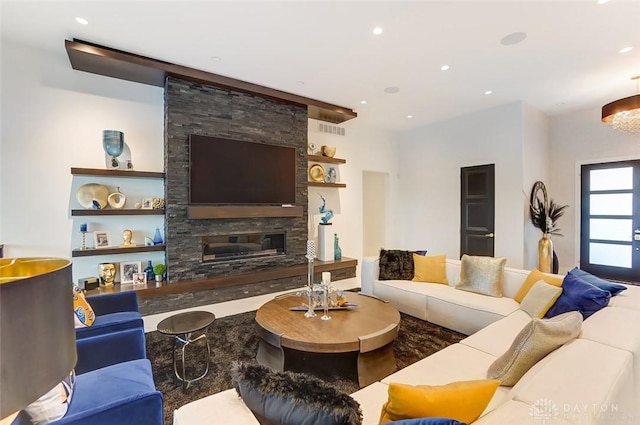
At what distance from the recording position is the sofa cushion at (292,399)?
85 centimetres

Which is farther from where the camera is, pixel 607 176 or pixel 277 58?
pixel 607 176

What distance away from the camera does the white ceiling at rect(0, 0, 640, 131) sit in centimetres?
264

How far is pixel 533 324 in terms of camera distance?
1512mm

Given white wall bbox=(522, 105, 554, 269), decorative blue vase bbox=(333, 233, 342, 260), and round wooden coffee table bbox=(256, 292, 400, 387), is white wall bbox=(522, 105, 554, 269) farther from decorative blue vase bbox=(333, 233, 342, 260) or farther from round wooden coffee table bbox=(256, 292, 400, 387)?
round wooden coffee table bbox=(256, 292, 400, 387)

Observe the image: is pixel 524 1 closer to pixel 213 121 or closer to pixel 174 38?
pixel 174 38

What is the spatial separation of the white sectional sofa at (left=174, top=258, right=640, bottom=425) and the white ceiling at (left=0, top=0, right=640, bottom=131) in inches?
105

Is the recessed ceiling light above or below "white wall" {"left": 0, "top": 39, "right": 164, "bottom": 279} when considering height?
above

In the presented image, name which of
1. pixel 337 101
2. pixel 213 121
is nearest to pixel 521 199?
pixel 337 101

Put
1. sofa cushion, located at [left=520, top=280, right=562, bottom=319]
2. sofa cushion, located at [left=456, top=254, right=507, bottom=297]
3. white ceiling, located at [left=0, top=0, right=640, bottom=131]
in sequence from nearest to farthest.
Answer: sofa cushion, located at [left=520, top=280, right=562, bottom=319] < white ceiling, located at [left=0, top=0, right=640, bottom=131] < sofa cushion, located at [left=456, top=254, right=507, bottom=297]

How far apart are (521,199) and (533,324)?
4.19m

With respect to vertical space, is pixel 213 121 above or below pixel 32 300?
above

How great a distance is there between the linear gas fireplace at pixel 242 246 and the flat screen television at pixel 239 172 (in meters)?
0.56

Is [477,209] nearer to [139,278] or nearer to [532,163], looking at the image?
[532,163]

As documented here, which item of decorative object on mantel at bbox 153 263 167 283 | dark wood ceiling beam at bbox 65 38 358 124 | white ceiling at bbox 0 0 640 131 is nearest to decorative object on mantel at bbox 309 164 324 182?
dark wood ceiling beam at bbox 65 38 358 124
